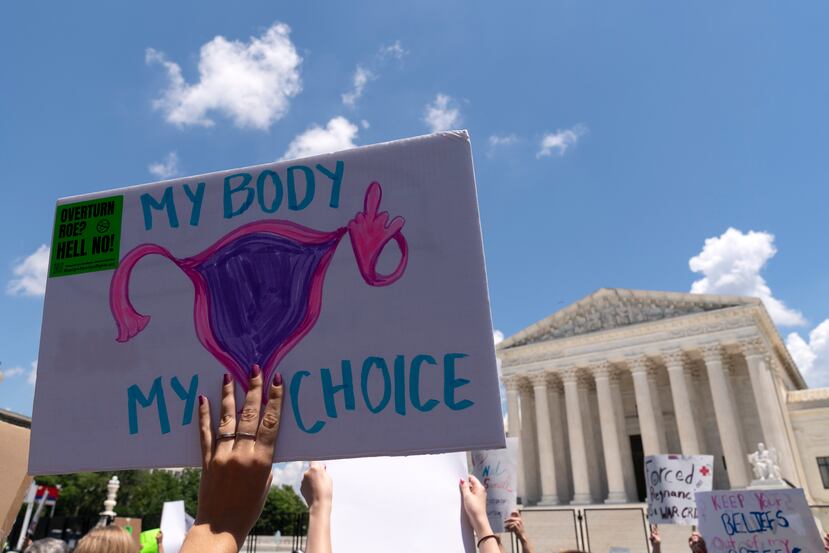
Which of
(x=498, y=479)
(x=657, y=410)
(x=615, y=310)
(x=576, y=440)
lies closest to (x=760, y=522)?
(x=498, y=479)

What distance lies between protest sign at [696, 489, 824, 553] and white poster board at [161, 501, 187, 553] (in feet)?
23.4

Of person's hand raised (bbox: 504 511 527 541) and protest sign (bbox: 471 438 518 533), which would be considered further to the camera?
protest sign (bbox: 471 438 518 533)

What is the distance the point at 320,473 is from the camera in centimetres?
254

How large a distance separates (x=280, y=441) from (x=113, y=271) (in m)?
0.98

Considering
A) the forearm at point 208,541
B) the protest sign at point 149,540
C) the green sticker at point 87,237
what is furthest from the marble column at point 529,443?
the forearm at point 208,541

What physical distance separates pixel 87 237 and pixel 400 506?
175 centimetres

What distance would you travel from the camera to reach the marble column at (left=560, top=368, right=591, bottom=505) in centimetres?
3653

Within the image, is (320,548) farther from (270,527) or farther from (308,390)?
(270,527)

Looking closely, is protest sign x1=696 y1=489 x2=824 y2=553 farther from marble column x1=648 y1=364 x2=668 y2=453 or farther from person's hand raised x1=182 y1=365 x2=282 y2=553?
marble column x1=648 y1=364 x2=668 y2=453

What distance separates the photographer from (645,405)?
1420 inches

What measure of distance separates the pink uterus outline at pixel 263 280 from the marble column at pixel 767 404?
119 ft

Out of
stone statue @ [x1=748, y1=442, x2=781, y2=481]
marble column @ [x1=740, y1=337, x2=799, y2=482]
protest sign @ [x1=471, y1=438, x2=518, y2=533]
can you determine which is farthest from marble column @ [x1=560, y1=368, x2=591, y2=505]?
protest sign @ [x1=471, y1=438, x2=518, y2=533]

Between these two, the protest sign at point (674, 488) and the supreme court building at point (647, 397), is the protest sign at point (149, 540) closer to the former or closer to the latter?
the protest sign at point (674, 488)

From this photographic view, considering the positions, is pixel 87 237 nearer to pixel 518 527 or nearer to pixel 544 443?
pixel 518 527
